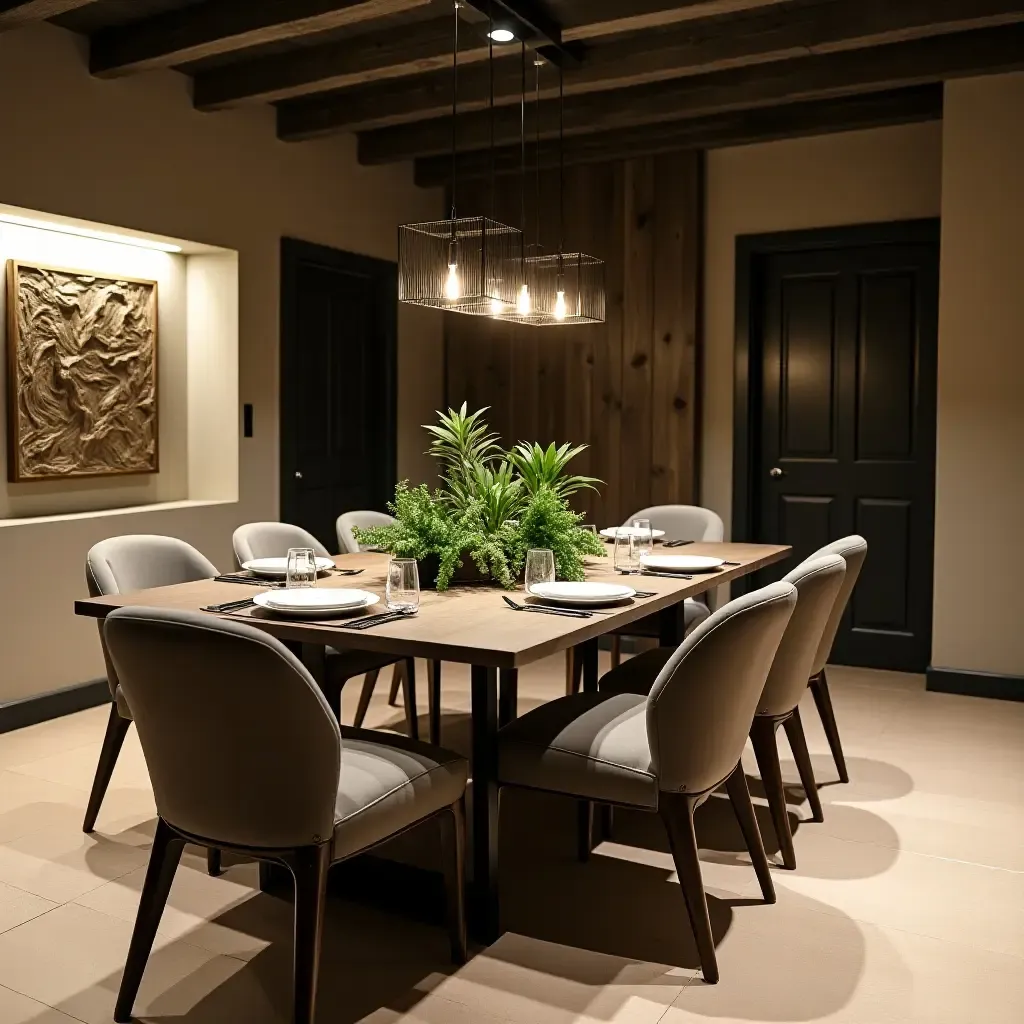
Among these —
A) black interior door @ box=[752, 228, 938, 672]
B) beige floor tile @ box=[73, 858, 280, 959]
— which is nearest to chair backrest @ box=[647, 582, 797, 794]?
beige floor tile @ box=[73, 858, 280, 959]

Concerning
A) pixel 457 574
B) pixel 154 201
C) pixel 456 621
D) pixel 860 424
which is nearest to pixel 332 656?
pixel 457 574

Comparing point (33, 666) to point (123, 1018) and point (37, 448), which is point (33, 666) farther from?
point (123, 1018)

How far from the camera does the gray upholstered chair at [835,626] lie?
3090 millimetres

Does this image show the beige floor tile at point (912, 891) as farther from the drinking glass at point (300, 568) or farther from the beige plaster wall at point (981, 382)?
the beige plaster wall at point (981, 382)

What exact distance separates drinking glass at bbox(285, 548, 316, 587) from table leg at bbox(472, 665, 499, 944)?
587 mm

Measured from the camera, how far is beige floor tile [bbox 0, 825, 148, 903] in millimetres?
2695

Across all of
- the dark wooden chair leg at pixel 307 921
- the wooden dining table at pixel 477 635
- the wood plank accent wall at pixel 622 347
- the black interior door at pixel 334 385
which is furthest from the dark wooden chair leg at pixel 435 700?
the wood plank accent wall at pixel 622 347

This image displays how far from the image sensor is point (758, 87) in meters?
4.66

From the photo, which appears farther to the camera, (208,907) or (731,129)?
(731,129)

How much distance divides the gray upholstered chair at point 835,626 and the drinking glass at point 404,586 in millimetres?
1116

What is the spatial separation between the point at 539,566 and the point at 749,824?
81cm

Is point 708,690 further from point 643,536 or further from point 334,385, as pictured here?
point 334,385

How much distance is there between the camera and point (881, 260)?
5238mm

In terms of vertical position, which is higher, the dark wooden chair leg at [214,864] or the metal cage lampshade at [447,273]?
the metal cage lampshade at [447,273]
